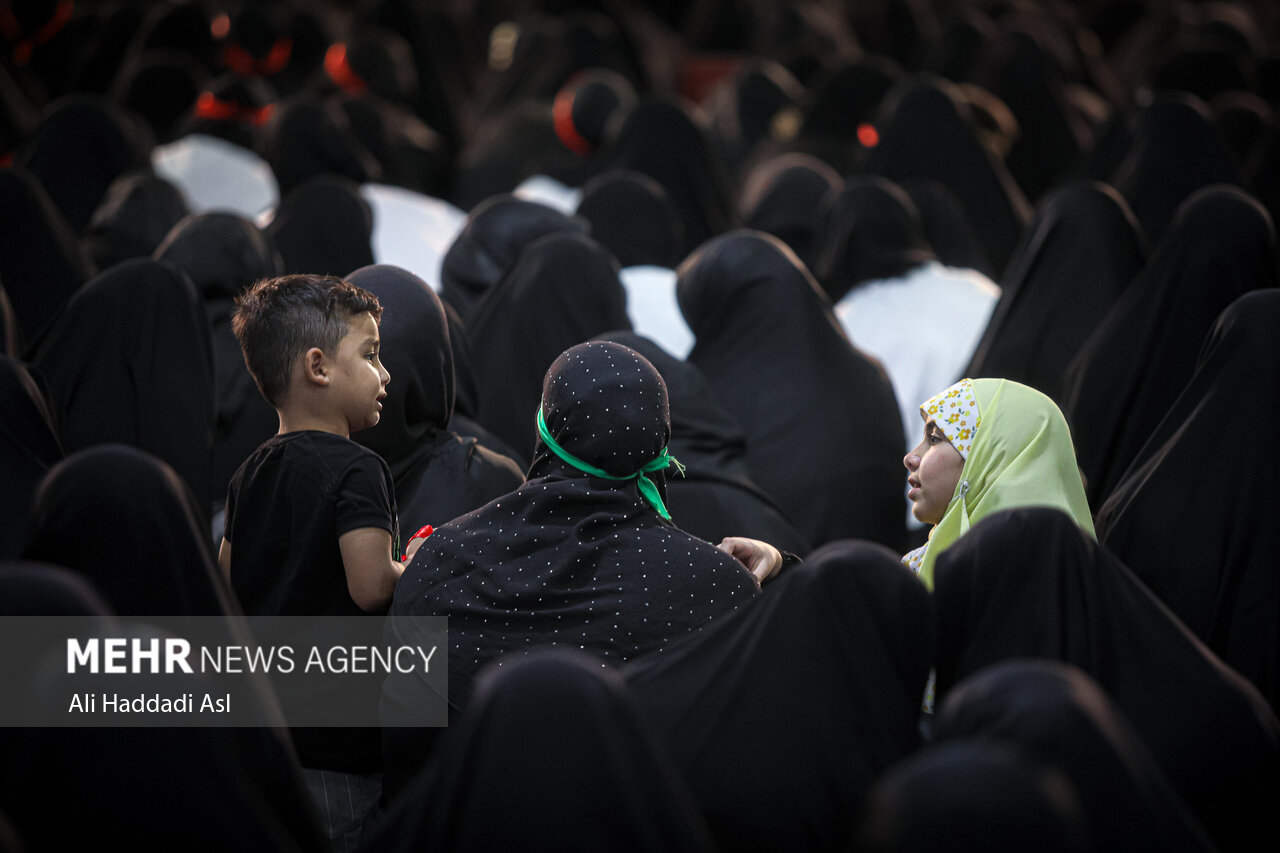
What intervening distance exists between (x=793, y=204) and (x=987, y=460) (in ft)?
9.77

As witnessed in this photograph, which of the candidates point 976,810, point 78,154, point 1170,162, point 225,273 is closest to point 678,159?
point 1170,162

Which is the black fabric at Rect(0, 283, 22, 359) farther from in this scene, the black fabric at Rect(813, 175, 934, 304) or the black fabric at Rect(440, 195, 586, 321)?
the black fabric at Rect(813, 175, 934, 304)

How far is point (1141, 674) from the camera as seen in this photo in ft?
5.77

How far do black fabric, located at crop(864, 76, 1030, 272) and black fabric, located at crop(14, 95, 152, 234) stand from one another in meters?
3.06

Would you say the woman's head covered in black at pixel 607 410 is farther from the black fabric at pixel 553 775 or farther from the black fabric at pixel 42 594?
the black fabric at pixel 42 594

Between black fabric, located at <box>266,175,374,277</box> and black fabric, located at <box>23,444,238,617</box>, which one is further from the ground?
black fabric, located at <box>23,444,238,617</box>

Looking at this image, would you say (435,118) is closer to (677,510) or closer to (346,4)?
(346,4)

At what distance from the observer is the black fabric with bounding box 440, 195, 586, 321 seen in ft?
12.9

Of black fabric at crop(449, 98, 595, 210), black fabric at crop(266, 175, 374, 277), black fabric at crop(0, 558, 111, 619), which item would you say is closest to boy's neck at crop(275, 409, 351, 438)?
black fabric at crop(0, 558, 111, 619)

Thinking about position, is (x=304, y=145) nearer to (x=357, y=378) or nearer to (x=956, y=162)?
(x=956, y=162)

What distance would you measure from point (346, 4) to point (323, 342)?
8834 mm

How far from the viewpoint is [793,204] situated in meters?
5.15

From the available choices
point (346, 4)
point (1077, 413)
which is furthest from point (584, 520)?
point (346, 4)

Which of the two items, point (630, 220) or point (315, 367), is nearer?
point (315, 367)
